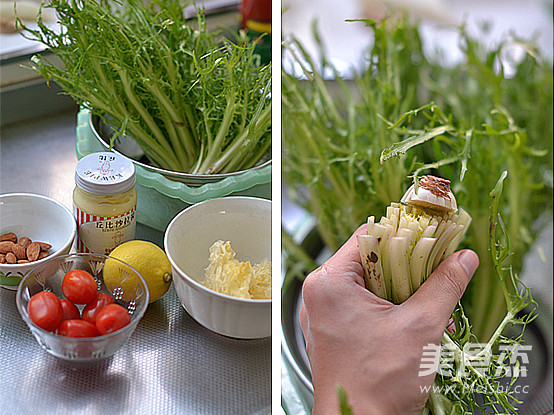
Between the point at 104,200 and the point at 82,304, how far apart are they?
8cm

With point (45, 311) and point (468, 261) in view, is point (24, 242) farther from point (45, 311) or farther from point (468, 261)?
point (468, 261)

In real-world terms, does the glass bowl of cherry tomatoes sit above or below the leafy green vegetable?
below

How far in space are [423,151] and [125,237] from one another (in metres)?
0.38

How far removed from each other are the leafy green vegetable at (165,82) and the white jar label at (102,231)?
0.24 ft

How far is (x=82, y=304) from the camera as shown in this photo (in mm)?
391

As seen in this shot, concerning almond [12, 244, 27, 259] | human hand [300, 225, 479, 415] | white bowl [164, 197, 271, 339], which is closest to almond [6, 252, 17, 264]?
almond [12, 244, 27, 259]

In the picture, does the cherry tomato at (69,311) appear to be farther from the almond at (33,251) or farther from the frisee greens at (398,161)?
the frisee greens at (398,161)

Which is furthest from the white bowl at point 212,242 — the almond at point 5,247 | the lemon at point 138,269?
the almond at point 5,247

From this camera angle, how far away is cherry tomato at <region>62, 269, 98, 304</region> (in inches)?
15.2

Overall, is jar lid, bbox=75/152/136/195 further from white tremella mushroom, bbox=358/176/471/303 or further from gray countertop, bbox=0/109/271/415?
white tremella mushroom, bbox=358/176/471/303

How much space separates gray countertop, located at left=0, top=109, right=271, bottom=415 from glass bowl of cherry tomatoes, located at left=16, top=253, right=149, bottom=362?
0.02 metres

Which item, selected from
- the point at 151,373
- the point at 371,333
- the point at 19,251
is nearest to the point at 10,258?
the point at 19,251

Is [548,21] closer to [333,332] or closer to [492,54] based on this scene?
[492,54]

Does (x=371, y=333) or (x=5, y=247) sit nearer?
(x=371, y=333)
